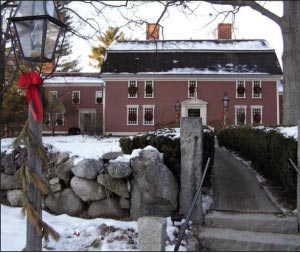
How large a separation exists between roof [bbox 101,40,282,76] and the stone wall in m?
21.7

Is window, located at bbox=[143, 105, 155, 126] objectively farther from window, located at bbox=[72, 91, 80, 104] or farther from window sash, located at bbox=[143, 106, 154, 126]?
window, located at bbox=[72, 91, 80, 104]

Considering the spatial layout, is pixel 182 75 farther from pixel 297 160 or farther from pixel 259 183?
pixel 297 160

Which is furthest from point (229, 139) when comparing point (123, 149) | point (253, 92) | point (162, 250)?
point (253, 92)

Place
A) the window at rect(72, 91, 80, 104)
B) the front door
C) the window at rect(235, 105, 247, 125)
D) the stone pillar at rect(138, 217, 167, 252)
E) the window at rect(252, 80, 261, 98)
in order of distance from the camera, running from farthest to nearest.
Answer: the window at rect(252, 80, 261, 98)
the window at rect(72, 91, 80, 104)
the window at rect(235, 105, 247, 125)
the front door
the stone pillar at rect(138, 217, 167, 252)

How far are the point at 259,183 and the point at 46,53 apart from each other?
21.2 feet

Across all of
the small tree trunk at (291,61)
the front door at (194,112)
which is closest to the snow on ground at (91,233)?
the small tree trunk at (291,61)

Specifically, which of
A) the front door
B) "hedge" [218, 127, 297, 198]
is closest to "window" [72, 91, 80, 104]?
the front door

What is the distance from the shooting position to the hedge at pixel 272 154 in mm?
6074


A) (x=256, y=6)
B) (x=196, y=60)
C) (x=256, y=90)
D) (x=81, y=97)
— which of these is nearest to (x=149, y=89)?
(x=196, y=60)

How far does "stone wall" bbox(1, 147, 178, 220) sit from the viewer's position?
18.1 ft

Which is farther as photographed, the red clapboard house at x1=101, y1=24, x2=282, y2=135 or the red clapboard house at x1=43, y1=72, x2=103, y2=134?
the red clapboard house at x1=101, y1=24, x2=282, y2=135

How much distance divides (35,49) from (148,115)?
80.3ft

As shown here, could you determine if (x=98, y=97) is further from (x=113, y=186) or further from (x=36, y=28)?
(x=36, y=28)

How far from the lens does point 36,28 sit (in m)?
2.56
